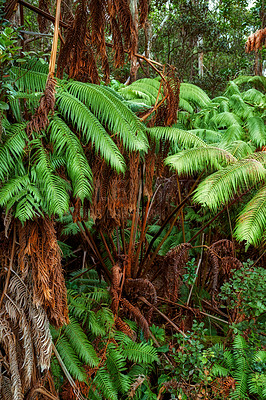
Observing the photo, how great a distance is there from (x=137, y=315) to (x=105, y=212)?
29.4 inches

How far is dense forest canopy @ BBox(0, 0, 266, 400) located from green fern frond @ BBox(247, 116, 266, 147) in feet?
0.05

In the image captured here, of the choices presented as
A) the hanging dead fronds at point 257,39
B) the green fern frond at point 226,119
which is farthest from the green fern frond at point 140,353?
the hanging dead fronds at point 257,39

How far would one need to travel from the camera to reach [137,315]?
7.66 feet

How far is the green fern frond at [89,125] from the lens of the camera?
61.7 inches

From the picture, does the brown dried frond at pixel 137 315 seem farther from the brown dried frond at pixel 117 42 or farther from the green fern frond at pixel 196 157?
the brown dried frond at pixel 117 42

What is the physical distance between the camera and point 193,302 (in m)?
3.06

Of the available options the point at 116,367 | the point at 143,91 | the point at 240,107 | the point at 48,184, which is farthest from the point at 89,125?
the point at 240,107

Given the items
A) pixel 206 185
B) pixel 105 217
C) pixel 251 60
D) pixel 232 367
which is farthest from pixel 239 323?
pixel 251 60

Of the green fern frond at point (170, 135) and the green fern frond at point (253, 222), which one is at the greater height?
the green fern frond at point (170, 135)

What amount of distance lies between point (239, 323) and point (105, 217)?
3.99ft

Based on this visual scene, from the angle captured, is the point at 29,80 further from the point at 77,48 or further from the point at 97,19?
the point at 97,19

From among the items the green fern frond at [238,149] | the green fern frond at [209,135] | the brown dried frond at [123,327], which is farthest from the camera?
the green fern frond at [209,135]

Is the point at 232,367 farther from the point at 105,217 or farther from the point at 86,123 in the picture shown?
the point at 86,123

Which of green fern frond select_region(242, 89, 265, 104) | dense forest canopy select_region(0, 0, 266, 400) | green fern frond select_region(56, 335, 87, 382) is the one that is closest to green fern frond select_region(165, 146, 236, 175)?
dense forest canopy select_region(0, 0, 266, 400)
